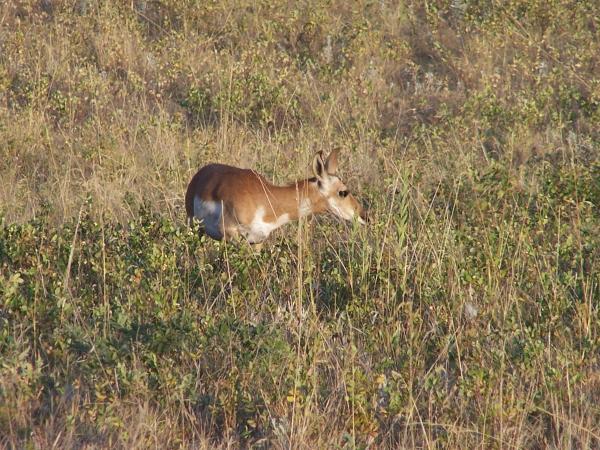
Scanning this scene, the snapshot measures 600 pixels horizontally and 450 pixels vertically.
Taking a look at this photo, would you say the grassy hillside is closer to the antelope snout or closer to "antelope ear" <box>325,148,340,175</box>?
the antelope snout

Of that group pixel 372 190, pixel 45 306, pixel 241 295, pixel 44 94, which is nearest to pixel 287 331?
pixel 241 295

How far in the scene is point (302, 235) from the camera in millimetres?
7258

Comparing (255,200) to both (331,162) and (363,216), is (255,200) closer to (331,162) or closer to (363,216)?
(331,162)

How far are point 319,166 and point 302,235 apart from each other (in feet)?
2.64

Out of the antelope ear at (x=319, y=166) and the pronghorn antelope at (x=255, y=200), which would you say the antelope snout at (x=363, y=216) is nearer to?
the pronghorn antelope at (x=255, y=200)

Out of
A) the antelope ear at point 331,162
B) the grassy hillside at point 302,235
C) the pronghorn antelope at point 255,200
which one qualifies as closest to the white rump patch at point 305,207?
the pronghorn antelope at point 255,200

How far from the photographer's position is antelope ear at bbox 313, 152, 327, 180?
7.79 metres

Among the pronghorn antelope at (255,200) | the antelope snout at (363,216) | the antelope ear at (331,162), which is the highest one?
the antelope ear at (331,162)

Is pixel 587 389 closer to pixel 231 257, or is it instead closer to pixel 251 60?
pixel 231 257

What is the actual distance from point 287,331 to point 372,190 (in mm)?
2932

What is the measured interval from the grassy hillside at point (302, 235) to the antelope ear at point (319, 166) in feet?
1.30

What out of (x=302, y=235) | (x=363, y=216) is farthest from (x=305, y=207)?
(x=302, y=235)

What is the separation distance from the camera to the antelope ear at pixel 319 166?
7.79m

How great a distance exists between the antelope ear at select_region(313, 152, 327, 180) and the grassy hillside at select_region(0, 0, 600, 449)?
397mm
